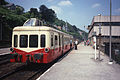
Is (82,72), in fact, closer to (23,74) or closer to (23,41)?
(23,74)

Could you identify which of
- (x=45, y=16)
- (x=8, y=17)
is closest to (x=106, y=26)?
(x=8, y=17)

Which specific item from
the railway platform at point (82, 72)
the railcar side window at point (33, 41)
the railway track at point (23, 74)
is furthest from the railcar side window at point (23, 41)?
the railway platform at point (82, 72)

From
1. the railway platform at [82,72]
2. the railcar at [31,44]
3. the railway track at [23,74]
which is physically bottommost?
the railway track at [23,74]

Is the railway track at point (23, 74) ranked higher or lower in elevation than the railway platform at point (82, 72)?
lower

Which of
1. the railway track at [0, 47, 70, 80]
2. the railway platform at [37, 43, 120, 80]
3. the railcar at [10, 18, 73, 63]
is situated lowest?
the railway track at [0, 47, 70, 80]

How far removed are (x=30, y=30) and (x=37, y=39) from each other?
0.77 m

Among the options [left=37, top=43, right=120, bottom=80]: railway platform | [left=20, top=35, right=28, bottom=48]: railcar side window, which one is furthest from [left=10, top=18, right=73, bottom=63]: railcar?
[left=37, top=43, right=120, bottom=80]: railway platform

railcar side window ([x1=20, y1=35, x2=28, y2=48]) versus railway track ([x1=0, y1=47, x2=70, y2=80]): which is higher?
railcar side window ([x1=20, y1=35, x2=28, y2=48])

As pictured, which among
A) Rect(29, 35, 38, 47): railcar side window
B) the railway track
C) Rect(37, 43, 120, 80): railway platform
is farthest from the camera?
Rect(29, 35, 38, 47): railcar side window

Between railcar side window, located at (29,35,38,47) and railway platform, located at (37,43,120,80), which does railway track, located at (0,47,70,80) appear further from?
railcar side window, located at (29,35,38,47)

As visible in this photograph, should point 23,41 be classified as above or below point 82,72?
above

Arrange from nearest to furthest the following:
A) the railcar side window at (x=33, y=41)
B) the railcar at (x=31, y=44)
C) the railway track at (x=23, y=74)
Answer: the railway track at (x=23, y=74) < the railcar at (x=31, y=44) < the railcar side window at (x=33, y=41)

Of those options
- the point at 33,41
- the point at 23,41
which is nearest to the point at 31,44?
the point at 33,41

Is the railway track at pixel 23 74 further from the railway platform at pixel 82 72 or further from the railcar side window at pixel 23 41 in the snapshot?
the railcar side window at pixel 23 41
